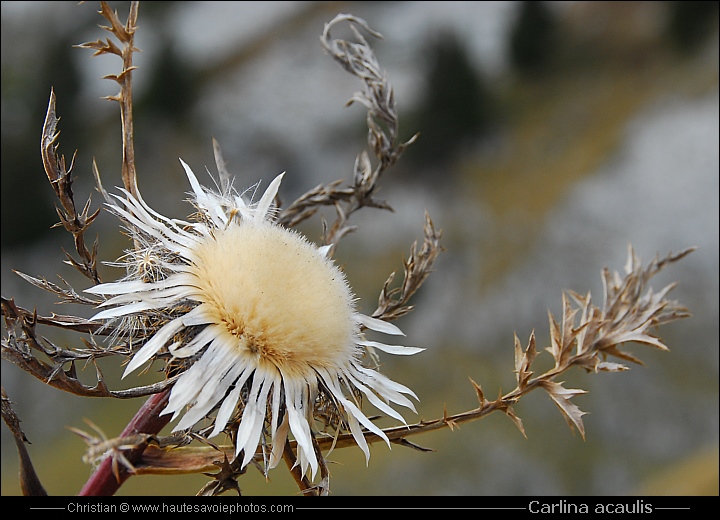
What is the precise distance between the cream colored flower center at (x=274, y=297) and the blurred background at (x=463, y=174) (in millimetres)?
3195

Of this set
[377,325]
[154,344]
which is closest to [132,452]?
[154,344]

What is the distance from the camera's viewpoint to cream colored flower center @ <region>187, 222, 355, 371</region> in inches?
19.2

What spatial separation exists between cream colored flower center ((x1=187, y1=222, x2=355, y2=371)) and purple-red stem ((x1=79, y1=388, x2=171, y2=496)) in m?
0.08

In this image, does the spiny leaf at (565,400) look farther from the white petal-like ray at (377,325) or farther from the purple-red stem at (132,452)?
the purple-red stem at (132,452)

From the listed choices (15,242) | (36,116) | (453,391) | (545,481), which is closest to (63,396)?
(15,242)

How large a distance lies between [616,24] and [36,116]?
6.50 meters

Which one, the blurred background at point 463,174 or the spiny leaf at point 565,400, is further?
the blurred background at point 463,174

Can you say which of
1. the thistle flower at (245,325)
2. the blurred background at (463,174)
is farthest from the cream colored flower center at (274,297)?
the blurred background at (463,174)

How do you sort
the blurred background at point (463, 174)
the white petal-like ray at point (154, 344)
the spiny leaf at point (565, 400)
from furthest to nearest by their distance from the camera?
the blurred background at point (463, 174)
the spiny leaf at point (565, 400)
the white petal-like ray at point (154, 344)

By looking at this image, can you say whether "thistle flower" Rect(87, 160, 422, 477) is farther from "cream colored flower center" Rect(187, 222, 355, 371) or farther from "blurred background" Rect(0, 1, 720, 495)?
"blurred background" Rect(0, 1, 720, 495)

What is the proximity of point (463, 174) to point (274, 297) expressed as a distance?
6614 mm

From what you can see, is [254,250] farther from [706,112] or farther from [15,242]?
[706,112]

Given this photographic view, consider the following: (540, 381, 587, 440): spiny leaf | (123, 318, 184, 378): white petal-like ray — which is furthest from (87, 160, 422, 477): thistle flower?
(540, 381, 587, 440): spiny leaf

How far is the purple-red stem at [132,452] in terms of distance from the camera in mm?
467
